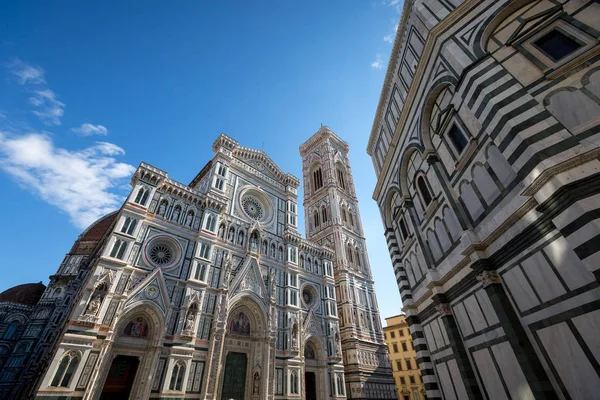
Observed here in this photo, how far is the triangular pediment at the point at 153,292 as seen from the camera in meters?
15.1

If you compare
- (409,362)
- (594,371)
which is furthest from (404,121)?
(409,362)

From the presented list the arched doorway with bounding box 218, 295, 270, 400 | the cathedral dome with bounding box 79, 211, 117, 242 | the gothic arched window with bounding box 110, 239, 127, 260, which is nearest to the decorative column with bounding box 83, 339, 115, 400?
the gothic arched window with bounding box 110, 239, 127, 260

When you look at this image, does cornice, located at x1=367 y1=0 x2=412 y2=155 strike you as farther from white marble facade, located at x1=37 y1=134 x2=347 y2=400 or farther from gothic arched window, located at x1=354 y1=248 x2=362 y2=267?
gothic arched window, located at x1=354 y1=248 x2=362 y2=267

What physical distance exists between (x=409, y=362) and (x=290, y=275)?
88.2 feet

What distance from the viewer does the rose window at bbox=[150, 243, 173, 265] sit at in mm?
17127

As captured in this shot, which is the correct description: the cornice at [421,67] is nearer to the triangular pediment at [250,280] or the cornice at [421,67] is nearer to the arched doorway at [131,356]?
the triangular pediment at [250,280]

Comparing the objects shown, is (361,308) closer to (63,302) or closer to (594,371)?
(594,371)

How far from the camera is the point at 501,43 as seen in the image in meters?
6.45

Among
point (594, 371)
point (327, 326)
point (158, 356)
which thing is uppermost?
point (327, 326)

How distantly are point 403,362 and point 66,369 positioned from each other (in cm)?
3940

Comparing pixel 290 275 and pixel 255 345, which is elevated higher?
pixel 290 275

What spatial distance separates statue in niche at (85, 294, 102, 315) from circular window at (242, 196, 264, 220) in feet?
40.3

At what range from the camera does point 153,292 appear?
15.7 metres

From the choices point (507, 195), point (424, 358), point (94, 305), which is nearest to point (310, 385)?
point (424, 358)
